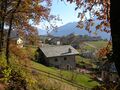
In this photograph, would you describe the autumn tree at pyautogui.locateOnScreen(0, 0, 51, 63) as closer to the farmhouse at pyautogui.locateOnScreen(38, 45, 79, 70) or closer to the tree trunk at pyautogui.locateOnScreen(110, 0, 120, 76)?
the tree trunk at pyautogui.locateOnScreen(110, 0, 120, 76)

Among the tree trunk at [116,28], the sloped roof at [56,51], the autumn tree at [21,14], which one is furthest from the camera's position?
the sloped roof at [56,51]

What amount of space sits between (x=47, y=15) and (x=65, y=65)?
64010 millimetres

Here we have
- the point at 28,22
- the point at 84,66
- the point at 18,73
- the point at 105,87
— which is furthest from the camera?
the point at 84,66

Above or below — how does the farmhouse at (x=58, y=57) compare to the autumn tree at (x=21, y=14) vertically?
below

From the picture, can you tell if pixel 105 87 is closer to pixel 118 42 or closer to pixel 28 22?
pixel 118 42

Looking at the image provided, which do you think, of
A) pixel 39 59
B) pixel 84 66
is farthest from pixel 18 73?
pixel 84 66

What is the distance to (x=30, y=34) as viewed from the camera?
83.2 feet

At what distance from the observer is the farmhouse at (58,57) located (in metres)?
83.0

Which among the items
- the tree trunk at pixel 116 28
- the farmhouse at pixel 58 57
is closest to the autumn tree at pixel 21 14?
the tree trunk at pixel 116 28

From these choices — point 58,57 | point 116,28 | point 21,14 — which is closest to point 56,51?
point 58,57

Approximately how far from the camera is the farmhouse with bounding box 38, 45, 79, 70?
83044 mm

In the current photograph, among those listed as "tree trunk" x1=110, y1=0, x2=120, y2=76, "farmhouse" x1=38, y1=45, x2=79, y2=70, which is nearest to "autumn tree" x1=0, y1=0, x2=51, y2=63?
"tree trunk" x1=110, y1=0, x2=120, y2=76

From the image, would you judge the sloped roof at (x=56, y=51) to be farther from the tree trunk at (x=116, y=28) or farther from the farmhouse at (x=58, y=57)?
the tree trunk at (x=116, y=28)

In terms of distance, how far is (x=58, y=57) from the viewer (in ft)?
283
